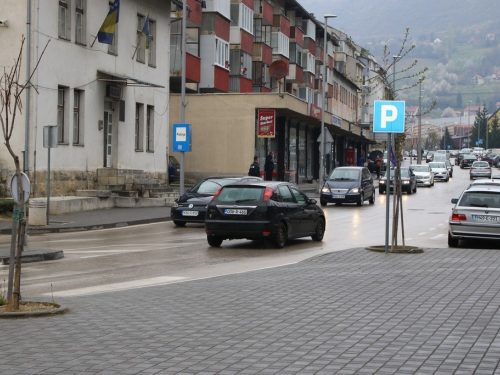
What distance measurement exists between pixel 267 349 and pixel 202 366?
893 millimetres

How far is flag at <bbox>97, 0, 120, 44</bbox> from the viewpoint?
106ft

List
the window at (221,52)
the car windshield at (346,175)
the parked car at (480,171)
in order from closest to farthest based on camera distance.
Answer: the car windshield at (346,175)
the window at (221,52)
the parked car at (480,171)

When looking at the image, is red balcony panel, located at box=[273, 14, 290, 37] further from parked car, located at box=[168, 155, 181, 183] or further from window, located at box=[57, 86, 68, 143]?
window, located at box=[57, 86, 68, 143]

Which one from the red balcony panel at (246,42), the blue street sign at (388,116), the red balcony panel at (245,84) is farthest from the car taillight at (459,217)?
the red balcony panel at (246,42)

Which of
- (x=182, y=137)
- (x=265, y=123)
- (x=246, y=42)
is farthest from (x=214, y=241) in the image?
(x=246, y=42)

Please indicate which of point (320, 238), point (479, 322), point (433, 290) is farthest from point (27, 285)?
point (320, 238)

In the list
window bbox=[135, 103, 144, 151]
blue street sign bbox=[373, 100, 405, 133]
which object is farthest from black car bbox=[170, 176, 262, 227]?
window bbox=[135, 103, 144, 151]

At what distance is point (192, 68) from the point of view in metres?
48.0

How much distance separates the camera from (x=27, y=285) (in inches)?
507

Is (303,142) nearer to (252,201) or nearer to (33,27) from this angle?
(33,27)

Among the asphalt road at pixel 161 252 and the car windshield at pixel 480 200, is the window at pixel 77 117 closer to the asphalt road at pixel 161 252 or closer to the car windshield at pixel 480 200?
the asphalt road at pixel 161 252

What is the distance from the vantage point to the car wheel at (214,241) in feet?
65.5

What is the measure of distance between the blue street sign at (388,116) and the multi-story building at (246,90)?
745 inches

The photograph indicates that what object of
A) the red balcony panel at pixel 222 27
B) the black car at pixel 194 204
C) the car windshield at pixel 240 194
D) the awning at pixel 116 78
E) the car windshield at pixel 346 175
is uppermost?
the red balcony panel at pixel 222 27
